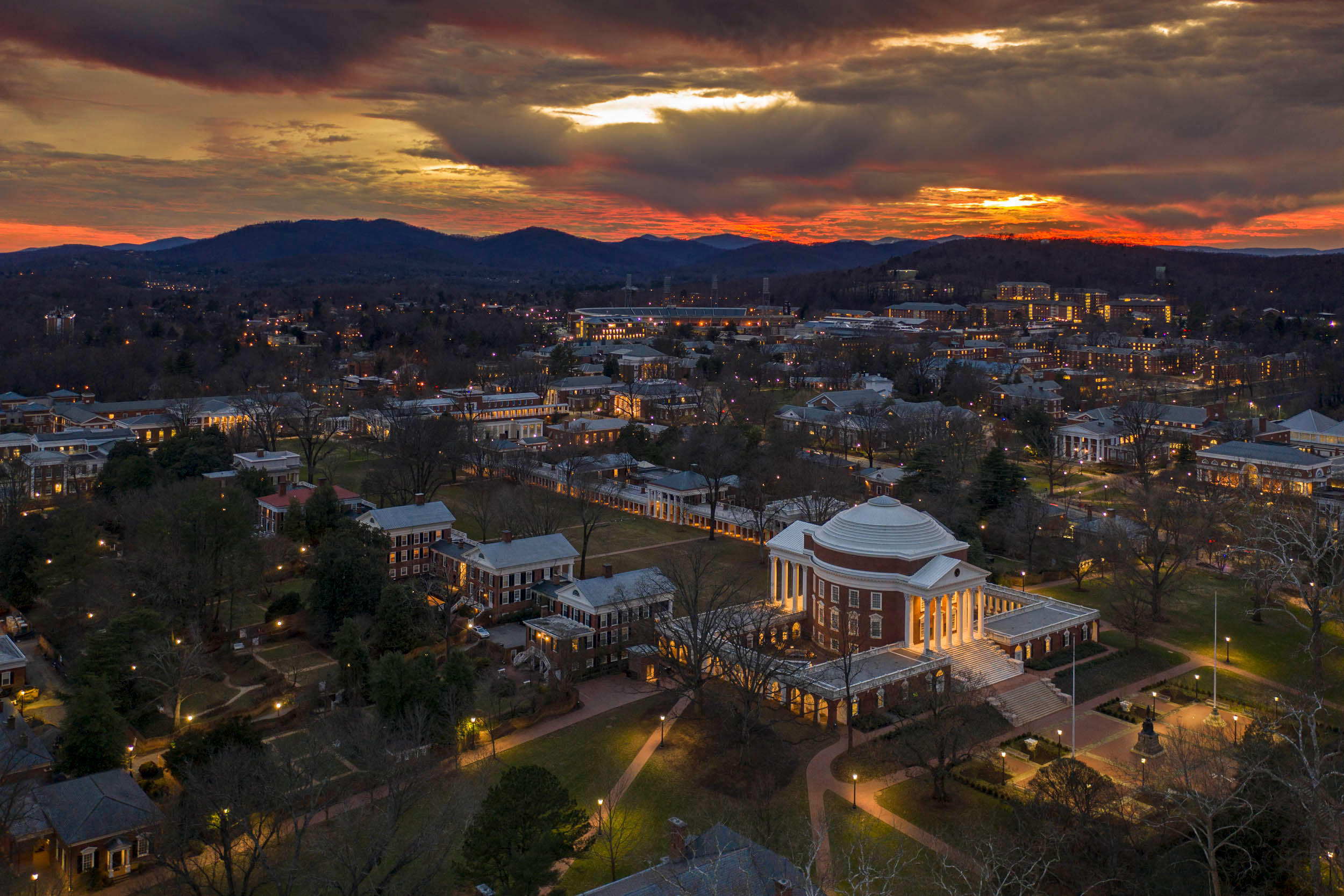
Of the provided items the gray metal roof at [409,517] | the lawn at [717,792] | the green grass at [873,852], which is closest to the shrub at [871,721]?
the lawn at [717,792]

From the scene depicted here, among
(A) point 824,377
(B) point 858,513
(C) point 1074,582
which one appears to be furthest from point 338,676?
(A) point 824,377

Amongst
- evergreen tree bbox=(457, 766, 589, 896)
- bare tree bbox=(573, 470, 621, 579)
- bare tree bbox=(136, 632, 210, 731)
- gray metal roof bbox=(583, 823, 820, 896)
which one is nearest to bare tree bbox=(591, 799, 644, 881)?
evergreen tree bbox=(457, 766, 589, 896)

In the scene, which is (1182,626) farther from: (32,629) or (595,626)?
(32,629)

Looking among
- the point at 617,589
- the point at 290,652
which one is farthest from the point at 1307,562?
the point at 290,652

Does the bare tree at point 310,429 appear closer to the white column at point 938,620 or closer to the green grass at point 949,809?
the white column at point 938,620

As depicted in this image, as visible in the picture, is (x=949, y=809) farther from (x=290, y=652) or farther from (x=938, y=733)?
(x=290, y=652)
